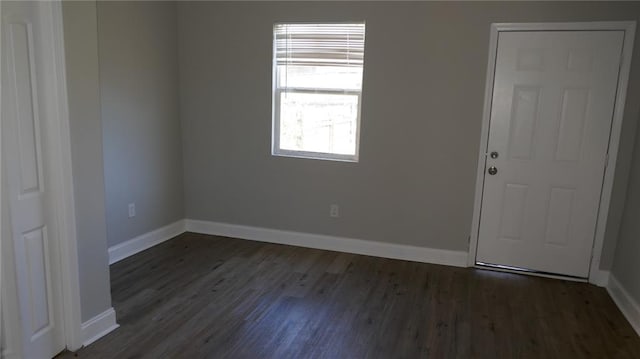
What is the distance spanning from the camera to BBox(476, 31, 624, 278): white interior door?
349cm

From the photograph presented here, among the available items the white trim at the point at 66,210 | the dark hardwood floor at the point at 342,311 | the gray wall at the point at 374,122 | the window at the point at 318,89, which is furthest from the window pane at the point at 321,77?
the white trim at the point at 66,210

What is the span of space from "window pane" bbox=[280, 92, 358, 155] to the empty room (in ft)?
0.06

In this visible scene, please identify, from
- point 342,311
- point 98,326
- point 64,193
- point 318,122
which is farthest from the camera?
point 318,122

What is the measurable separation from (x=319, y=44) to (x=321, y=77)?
0.30 m

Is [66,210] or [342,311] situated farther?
[342,311]

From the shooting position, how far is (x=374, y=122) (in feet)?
13.2

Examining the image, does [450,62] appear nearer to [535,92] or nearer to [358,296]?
[535,92]

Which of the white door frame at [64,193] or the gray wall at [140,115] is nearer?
the white door frame at [64,193]

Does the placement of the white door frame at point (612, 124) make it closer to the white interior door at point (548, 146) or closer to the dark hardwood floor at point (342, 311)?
the white interior door at point (548, 146)

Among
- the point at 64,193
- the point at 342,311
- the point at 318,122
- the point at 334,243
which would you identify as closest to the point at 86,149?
the point at 64,193

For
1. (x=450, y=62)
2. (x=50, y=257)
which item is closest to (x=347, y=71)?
(x=450, y=62)

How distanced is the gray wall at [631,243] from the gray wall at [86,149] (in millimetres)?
3513

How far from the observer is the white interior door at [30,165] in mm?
2090

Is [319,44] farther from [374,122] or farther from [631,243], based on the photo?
[631,243]
